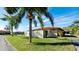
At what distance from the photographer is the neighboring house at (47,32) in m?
5.59

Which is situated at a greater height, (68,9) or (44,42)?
(68,9)

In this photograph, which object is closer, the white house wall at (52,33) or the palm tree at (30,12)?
the palm tree at (30,12)

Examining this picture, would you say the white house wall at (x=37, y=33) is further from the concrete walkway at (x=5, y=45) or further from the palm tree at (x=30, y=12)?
the concrete walkway at (x=5, y=45)

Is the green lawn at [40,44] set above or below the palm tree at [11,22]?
below

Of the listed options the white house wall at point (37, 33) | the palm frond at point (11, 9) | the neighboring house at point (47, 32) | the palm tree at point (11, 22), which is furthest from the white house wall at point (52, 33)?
the palm frond at point (11, 9)

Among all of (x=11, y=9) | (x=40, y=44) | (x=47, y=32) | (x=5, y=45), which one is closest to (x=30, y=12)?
(x=11, y=9)

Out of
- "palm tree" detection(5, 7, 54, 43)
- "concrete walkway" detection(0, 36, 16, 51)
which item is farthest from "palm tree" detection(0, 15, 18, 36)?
"concrete walkway" detection(0, 36, 16, 51)

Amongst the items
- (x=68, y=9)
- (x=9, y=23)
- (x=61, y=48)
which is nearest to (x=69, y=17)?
(x=68, y=9)

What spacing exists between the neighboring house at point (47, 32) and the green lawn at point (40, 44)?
7 cm

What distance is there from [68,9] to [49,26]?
43 centimetres

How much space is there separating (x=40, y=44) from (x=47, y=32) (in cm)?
25

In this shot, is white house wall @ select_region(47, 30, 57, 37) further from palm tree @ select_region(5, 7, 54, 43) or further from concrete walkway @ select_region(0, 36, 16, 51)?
concrete walkway @ select_region(0, 36, 16, 51)

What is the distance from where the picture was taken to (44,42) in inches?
222
